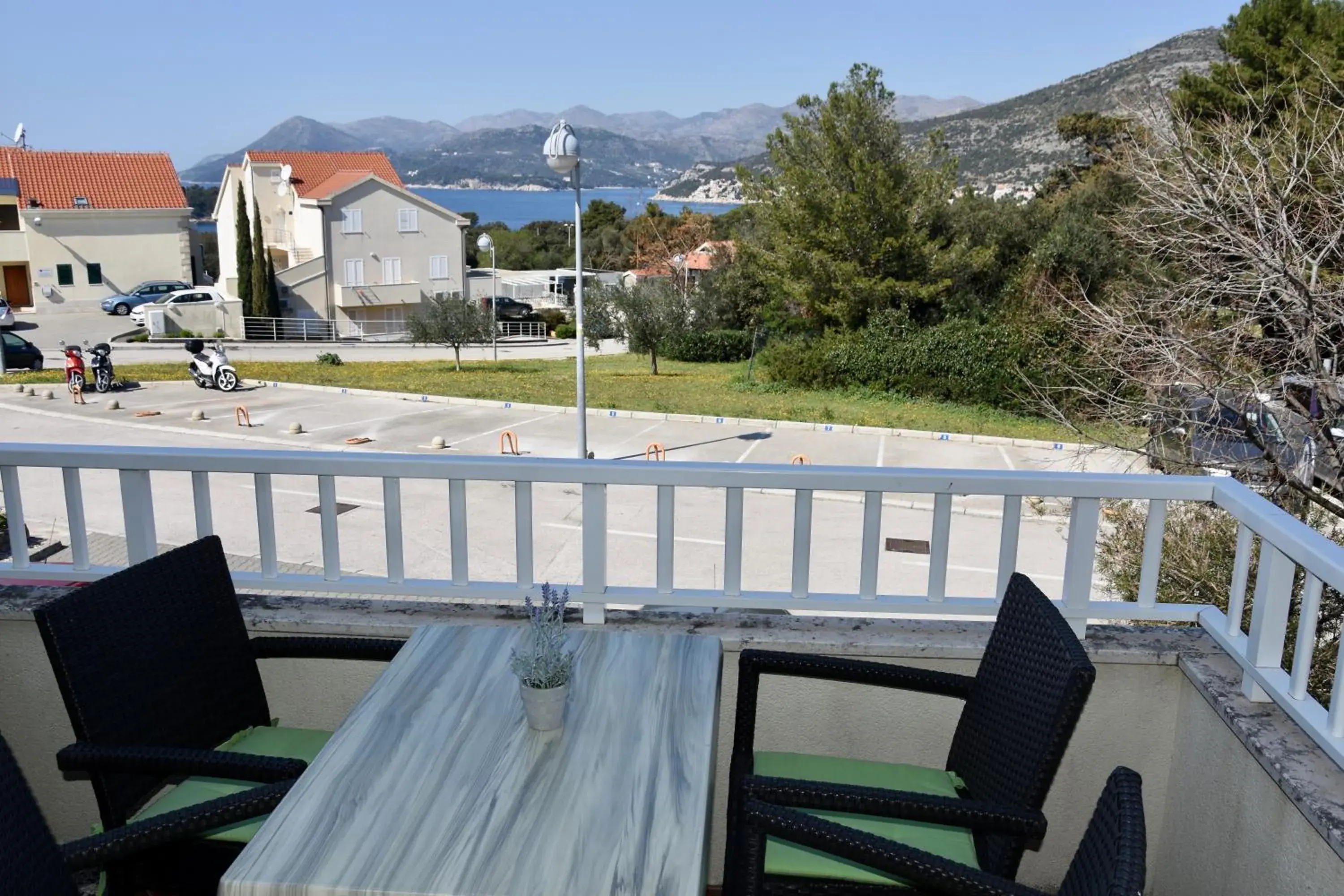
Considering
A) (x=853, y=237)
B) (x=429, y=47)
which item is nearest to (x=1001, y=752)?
(x=853, y=237)

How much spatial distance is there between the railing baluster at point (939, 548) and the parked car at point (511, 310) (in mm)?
35778

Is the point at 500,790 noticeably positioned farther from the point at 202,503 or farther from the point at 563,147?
the point at 563,147

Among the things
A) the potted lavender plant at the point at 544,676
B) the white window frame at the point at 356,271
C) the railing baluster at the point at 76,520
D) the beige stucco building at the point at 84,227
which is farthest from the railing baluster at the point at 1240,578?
the beige stucco building at the point at 84,227

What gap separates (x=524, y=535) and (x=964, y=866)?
1499mm

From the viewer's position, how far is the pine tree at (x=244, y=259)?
115 feet

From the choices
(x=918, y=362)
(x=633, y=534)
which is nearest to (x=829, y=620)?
(x=633, y=534)

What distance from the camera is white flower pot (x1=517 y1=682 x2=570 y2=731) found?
5.57ft

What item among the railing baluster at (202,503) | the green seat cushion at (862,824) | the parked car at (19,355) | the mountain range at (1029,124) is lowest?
the parked car at (19,355)

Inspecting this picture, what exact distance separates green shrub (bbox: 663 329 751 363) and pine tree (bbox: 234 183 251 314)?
693 inches

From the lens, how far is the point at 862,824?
1.92m

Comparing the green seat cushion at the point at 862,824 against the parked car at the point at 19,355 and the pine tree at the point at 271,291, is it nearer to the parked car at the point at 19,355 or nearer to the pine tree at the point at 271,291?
the parked car at the point at 19,355

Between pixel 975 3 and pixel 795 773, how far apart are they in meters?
27.7

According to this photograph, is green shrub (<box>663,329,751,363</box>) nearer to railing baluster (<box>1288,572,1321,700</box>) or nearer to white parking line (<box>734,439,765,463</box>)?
white parking line (<box>734,439,765,463</box>)

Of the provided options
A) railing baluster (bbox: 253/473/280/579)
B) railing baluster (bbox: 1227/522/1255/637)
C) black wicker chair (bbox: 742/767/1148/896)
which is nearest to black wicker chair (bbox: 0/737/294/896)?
black wicker chair (bbox: 742/767/1148/896)
